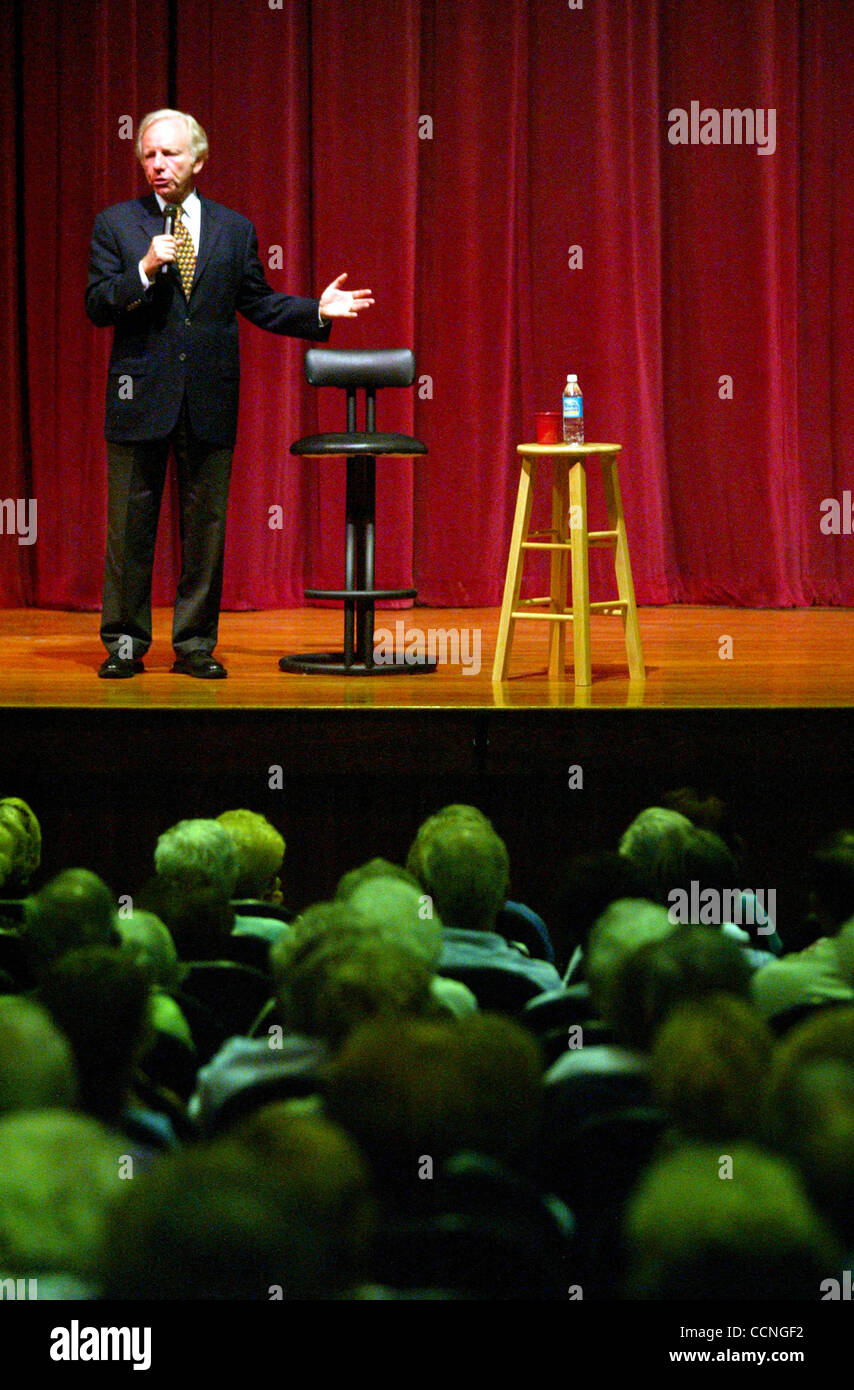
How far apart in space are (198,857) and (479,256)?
4.45 meters

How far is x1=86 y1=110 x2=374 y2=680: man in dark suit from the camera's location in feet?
10.6

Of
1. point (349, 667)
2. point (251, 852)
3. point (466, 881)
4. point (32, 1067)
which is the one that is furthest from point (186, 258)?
point (32, 1067)

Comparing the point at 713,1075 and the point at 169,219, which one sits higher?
the point at 169,219

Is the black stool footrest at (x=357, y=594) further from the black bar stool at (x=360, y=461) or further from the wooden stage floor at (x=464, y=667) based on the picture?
the wooden stage floor at (x=464, y=667)

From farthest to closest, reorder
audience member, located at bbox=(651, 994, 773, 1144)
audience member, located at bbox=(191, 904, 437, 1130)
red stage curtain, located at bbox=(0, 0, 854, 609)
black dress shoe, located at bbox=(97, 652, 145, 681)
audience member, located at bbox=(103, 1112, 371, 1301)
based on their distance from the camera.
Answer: red stage curtain, located at bbox=(0, 0, 854, 609) → black dress shoe, located at bbox=(97, 652, 145, 681) → audience member, located at bbox=(191, 904, 437, 1130) → audience member, located at bbox=(651, 994, 773, 1144) → audience member, located at bbox=(103, 1112, 371, 1301)

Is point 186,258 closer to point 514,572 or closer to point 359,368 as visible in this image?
point 359,368

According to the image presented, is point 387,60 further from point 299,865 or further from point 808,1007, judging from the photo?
point 808,1007

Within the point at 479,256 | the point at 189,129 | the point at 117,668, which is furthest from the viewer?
the point at 479,256

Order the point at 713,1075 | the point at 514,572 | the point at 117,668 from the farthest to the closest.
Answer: the point at 514,572
the point at 117,668
the point at 713,1075

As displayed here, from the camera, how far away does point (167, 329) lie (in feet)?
10.7

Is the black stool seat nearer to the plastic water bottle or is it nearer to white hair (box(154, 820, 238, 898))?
the plastic water bottle

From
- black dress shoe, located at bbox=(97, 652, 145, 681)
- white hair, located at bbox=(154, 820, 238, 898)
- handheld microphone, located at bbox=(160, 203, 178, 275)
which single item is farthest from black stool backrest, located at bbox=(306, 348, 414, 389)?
white hair, located at bbox=(154, 820, 238, 898)

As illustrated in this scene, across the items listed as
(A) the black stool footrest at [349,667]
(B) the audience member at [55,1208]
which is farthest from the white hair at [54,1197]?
(A) the black stool footrest at [349,667]

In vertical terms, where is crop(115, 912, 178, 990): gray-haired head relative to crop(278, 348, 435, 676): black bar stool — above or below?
below
